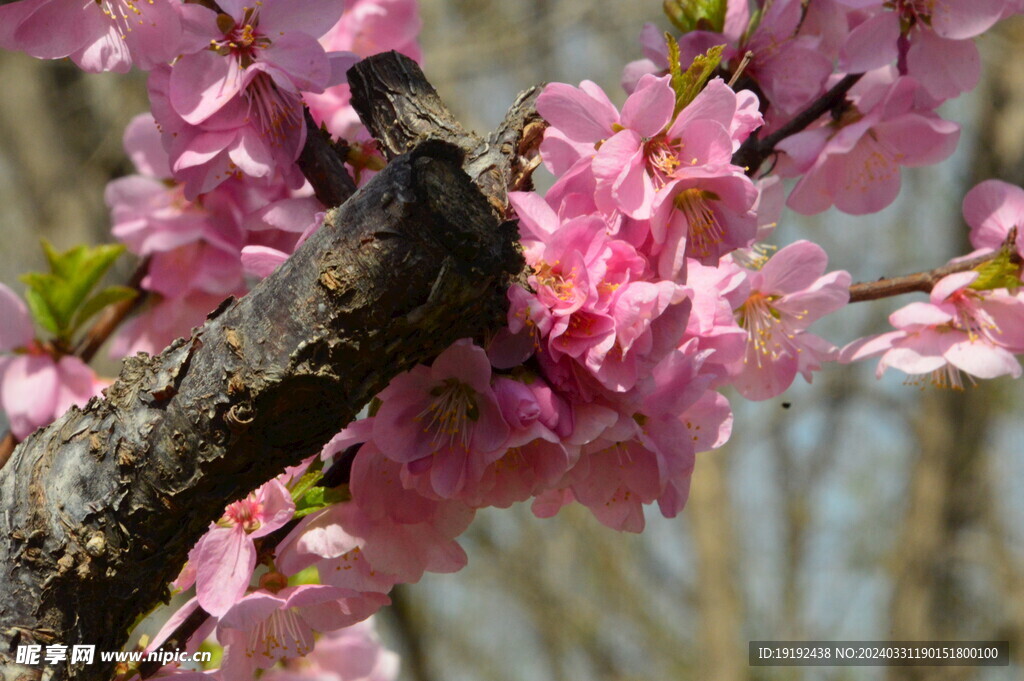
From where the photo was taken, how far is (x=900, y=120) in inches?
43.8

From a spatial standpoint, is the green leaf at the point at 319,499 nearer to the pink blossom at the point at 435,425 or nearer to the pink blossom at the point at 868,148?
the pink blossom at the point at 435,425

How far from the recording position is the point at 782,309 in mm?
1033

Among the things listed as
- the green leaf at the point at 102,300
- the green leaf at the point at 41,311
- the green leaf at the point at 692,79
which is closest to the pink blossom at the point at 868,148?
the green leaf at the point at 692,79

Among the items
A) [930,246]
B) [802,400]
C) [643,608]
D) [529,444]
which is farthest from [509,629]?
[529,444]

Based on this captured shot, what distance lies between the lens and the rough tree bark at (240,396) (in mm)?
Answer: 665

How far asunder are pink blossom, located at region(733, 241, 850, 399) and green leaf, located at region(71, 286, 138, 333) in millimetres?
828

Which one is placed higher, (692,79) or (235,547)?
(692,79)

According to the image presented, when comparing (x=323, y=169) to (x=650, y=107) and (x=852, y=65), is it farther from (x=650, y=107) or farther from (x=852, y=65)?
(x=852, y=65)

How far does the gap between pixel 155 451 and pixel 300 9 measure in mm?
435

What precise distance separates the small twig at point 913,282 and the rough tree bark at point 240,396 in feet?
1.61

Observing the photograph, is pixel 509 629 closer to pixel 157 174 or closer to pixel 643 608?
pixel 643 608

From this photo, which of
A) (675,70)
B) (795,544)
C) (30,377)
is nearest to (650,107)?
(675,70)

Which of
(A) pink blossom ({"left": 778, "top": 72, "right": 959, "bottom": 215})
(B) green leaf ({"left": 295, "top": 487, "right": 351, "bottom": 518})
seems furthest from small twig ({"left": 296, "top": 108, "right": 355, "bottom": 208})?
(A) pink blossom ({"left": 778, "top": 72, "right": 959, "bottom": 215})

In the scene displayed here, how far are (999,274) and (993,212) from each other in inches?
3.7
